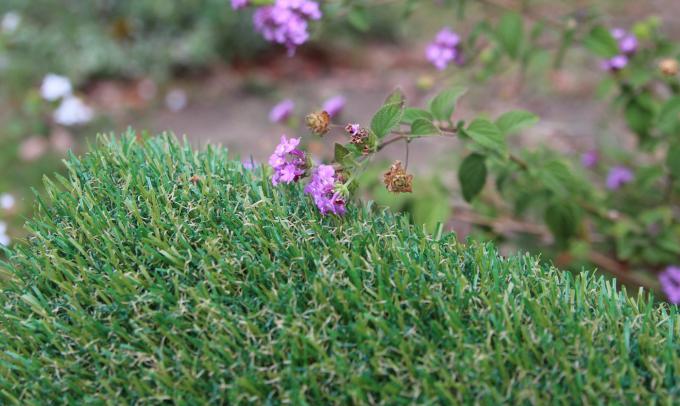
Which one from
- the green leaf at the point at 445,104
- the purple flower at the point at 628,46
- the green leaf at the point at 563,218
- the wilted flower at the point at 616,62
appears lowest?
the green leaf at the point at 563,218

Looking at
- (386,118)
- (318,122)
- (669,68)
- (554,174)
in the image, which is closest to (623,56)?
(669,68)

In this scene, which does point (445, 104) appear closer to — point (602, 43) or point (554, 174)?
point (554, 174)

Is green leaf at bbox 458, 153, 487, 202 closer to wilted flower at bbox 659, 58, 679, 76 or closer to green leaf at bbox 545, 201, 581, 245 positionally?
green leaf at bbox 545, 201, 581, 245

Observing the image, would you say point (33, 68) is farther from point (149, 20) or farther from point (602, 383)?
point (602, 383)

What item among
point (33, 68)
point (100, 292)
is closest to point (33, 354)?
point (100, 292)

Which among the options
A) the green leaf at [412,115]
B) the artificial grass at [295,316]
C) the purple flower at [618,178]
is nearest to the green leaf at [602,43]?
the purple flower at [618,178]

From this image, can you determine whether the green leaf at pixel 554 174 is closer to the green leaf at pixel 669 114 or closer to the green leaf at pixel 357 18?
the green leaf at pixel 669 114
